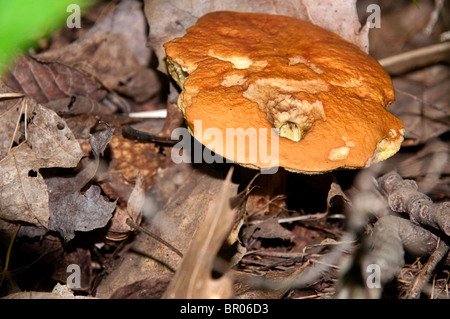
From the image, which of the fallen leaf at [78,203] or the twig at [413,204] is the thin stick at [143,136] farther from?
the twig at [413,204]

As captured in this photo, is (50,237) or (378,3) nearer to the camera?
(50,237)

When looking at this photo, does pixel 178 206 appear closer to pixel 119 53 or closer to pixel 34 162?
pixel 34 162

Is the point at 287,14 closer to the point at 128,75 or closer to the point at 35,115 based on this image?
the point at 128,75

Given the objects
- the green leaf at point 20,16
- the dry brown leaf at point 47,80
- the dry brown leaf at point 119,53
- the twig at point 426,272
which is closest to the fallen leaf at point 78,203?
the dry brown leaf at point 47,80

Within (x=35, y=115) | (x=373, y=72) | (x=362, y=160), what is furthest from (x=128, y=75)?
(x=362, y=160)

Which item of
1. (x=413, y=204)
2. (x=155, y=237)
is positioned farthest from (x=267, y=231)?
(x=413, y=204)

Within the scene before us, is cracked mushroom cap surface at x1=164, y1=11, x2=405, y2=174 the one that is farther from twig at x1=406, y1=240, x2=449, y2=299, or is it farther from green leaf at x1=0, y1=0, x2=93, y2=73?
green leaf at x1=0, y1=0, x2=93, y2=73

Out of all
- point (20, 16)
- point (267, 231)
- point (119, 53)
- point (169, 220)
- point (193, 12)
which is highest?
point (20, 16)
